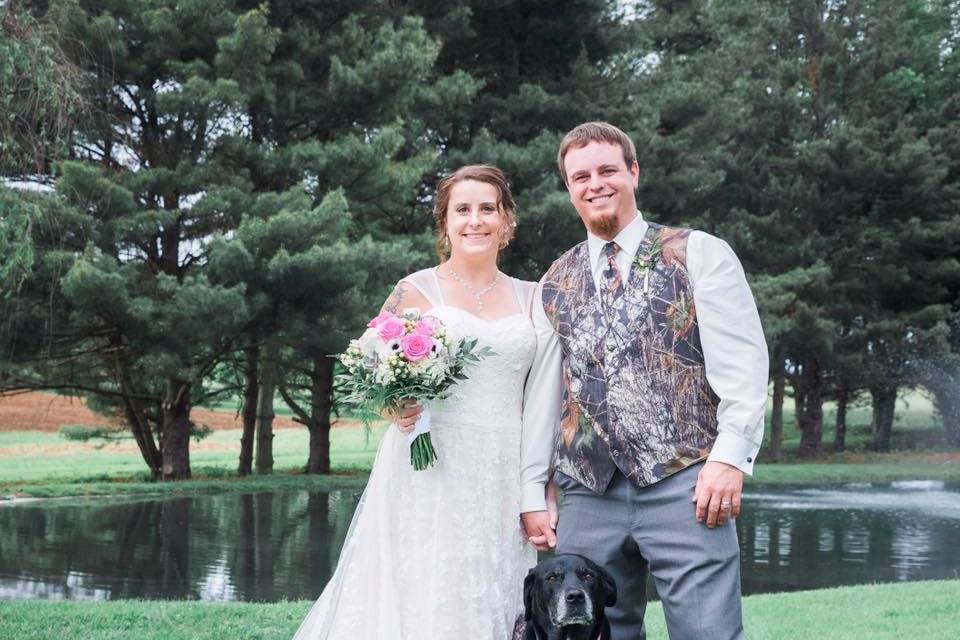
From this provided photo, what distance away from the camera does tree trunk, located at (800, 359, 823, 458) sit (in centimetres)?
2789

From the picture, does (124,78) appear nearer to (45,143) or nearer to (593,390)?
(45,143)

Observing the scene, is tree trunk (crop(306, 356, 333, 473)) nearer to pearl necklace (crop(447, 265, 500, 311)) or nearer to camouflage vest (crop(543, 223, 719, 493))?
pearl necklace (crop(447, 265, 500, 311))

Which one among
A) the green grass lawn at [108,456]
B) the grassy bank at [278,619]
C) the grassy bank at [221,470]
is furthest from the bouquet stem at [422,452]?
the green grass lawn at [108,456]

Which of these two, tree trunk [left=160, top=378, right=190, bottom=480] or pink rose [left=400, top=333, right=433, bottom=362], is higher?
pink rose [left=400, top=333, right=433, bottom=362]

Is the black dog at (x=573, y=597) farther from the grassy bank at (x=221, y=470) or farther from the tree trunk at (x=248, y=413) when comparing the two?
the tree trunk at (x=248, y=413)

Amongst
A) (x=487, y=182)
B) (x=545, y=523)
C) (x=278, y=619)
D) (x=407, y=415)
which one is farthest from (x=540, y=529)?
(x=278, y=619)

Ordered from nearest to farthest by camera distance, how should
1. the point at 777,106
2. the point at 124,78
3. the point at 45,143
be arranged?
the point at 45,143
the point at 124,78
the point at 777,106

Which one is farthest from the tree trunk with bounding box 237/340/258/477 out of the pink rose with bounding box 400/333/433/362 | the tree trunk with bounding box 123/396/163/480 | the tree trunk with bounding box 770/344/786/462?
the pink rose with bounding box 400/333/433/362

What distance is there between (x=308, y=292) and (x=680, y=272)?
1209 cm

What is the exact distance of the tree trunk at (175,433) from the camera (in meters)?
17.0

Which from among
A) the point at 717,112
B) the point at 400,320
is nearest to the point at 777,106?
the point at 717,112

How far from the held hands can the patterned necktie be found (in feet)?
2.78

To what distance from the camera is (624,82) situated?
20.9m

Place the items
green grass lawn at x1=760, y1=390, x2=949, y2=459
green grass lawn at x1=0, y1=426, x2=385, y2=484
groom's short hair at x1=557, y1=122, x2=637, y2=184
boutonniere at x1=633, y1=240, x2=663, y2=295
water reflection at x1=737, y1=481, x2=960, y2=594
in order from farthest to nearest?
green grass lawn at x1=760, y1=390, x2=949, y2=459 → green grass lawn at x1=0, y1=426, x2=385, y2=484 → water reflection at x1=737, y1=481, x2=960, y2=594 → groom's short hair at x1=557, y1=122, x2=637, y2=184 → boutonniere at x1=633, y1=240, x2=663, y2=295
